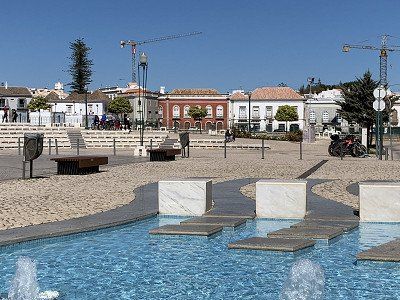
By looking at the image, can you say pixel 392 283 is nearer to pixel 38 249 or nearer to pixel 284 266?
pixel 284 266

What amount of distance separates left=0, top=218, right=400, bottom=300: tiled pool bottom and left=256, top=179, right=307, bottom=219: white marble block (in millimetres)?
1147

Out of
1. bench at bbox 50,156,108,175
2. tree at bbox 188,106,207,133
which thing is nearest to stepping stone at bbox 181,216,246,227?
bench at bbox 50,156,108,175

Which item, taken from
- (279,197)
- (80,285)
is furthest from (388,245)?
(80,285)

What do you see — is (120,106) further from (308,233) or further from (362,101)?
(308,233)

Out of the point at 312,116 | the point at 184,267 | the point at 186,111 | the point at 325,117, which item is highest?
the point at 186,111

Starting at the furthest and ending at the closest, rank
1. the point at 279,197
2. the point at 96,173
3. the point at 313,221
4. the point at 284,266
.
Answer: the point at 96,173 < the point at 279,197 < the point at 313,221 < the point at 284,266

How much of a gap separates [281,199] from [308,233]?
5.79 ft

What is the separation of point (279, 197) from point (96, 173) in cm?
981

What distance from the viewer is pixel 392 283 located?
6449mm

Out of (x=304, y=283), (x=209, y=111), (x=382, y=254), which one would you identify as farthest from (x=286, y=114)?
(x=304, y=283)

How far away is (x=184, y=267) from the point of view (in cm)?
728

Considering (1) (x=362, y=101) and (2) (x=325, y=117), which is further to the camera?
(2) (x=325, y=117)

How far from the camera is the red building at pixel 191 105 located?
96.9 m

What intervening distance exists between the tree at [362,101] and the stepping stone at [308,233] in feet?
168
